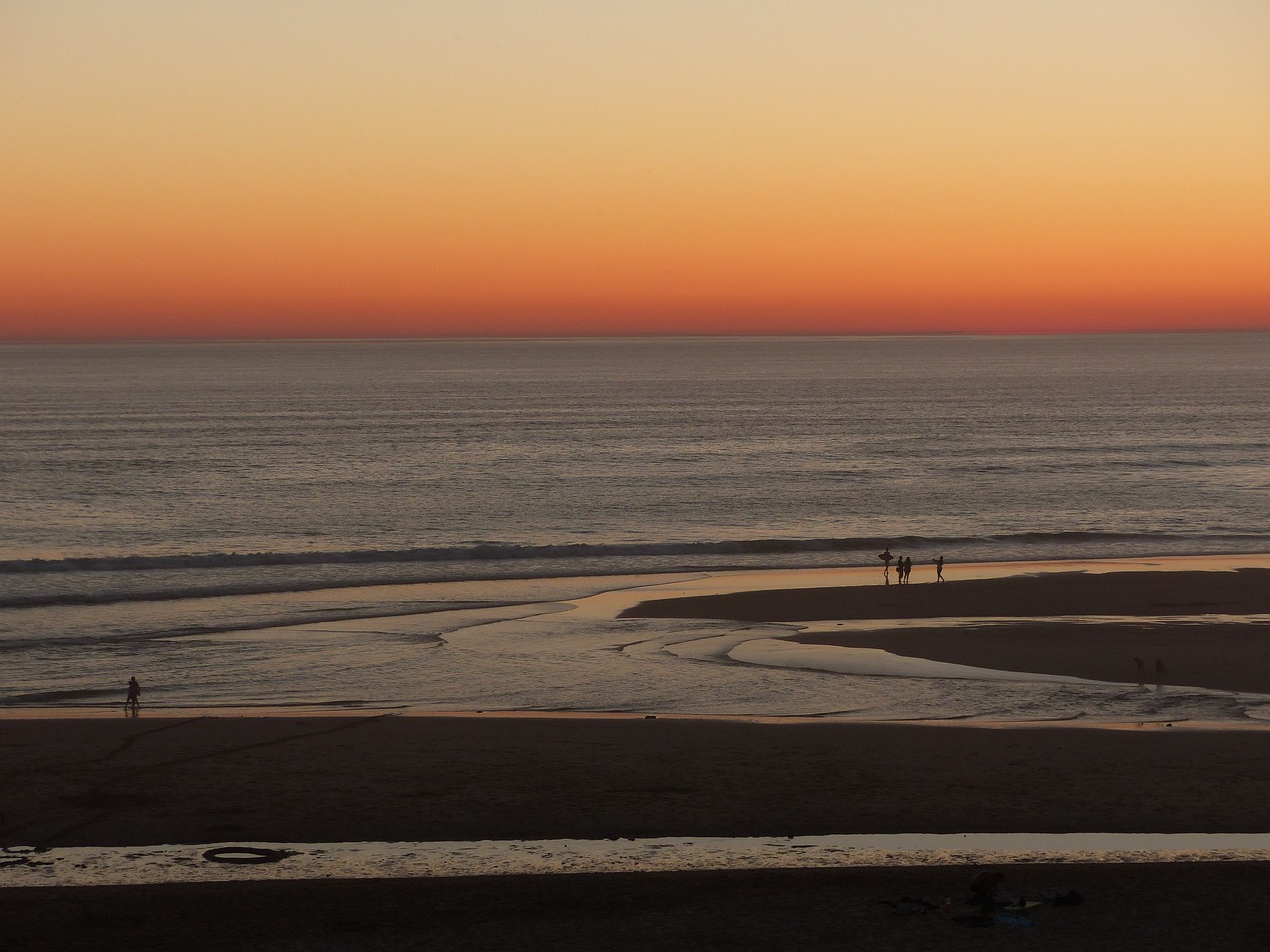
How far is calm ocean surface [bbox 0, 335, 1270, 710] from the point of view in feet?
102

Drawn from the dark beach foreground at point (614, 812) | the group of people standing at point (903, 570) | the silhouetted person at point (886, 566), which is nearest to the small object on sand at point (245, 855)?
the dark beach foreground at point (614, 812)

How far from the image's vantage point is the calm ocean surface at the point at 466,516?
31.1 m

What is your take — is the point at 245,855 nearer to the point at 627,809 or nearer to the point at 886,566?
the point at 627,809

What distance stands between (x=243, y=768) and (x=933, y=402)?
5684 inches

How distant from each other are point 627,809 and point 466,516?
146 feet

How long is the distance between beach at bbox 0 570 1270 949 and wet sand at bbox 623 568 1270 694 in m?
0.60

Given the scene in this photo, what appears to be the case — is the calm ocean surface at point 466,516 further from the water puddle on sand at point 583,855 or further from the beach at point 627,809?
the water puddle on sand at point 583,855

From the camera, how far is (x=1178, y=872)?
1523 centimetres

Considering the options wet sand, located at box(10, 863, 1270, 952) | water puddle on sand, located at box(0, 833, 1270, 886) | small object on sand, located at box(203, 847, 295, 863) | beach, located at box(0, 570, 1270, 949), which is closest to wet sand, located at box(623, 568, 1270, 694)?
beach, located at box(0, 570, 1270, 949)

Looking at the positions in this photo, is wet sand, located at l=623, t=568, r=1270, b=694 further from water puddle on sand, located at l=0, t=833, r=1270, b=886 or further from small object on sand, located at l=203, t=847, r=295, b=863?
small object on sand, located at l=203, t=847, r=295, b=863

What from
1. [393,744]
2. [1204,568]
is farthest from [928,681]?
[1204,568]

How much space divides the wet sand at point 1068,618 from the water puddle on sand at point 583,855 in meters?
11.0

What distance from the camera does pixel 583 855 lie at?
52.7 ft

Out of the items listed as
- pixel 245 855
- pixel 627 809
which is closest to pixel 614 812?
pixel 627 809
